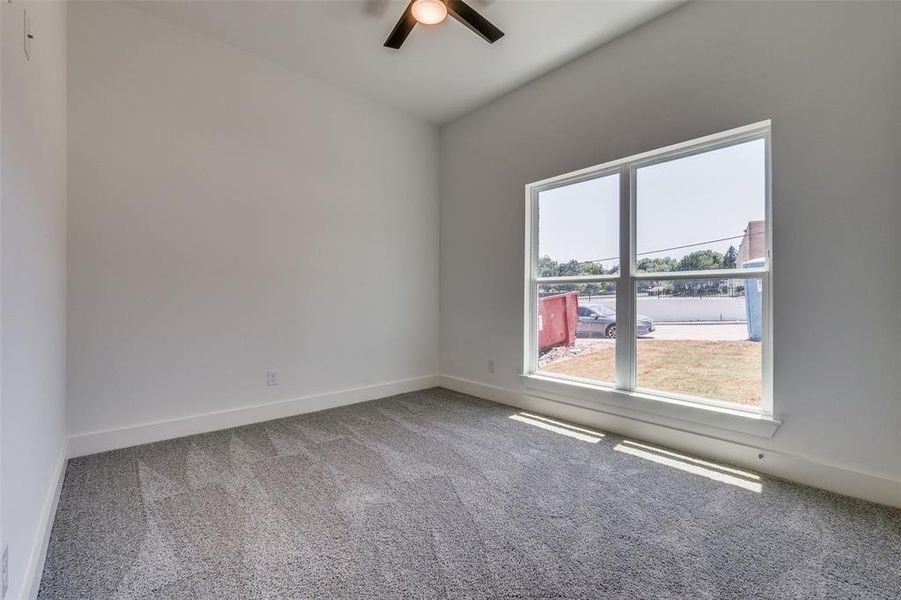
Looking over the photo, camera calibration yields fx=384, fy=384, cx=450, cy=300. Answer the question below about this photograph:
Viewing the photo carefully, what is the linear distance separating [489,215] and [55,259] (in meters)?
3.07

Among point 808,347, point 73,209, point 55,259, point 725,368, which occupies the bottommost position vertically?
point 725,368

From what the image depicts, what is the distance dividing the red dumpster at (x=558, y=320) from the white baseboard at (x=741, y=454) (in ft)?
1.68

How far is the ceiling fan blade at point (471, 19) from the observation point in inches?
87.7

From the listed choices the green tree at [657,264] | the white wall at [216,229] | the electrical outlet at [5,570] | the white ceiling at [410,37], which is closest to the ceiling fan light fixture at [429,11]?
the white ceiling at [410,37]

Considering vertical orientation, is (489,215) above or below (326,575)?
above

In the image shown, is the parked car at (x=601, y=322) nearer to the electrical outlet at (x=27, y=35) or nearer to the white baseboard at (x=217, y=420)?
the white baseboard at (x=217, y=420)

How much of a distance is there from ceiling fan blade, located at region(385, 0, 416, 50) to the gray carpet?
268cm

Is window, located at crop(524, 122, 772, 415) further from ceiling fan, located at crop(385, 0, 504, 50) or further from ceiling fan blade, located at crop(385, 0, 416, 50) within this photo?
ceiling fan blade, located at crop(385, 0, 416, 50)

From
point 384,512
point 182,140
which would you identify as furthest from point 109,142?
point 384,512

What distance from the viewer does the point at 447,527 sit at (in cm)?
167

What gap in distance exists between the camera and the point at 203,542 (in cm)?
155

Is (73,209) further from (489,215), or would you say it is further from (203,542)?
(489,215)

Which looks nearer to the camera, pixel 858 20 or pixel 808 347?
pixel 858 20

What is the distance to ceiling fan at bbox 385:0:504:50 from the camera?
2.22 meters
